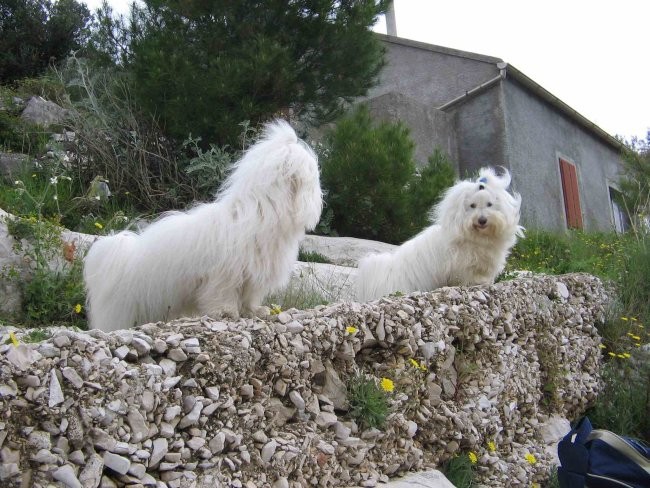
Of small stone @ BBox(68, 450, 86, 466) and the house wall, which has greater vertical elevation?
the house wall

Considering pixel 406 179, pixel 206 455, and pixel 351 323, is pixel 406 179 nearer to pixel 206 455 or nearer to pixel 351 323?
pixel 351 323

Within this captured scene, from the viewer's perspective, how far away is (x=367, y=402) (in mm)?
3537

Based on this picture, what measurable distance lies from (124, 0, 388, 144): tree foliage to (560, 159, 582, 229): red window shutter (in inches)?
342

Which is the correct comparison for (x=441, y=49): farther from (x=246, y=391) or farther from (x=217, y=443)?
(x=217, y=443)

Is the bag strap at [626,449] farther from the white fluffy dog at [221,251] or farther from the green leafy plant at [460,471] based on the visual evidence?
the white fluffy dog at [221,251]

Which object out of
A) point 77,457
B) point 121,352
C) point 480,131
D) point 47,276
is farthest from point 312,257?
point 480,131

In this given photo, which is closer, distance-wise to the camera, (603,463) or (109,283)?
(109,283)

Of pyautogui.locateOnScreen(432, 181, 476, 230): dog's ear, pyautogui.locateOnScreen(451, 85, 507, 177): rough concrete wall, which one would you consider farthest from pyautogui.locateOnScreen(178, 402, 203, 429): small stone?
pyautogui.locateOnScreen(451, 85, 507, 177): rough concrete wall

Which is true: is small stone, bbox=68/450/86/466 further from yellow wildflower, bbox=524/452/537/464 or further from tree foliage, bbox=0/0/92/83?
tree foliage, bbox=0/0/92/83

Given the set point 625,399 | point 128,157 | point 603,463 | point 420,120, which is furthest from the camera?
point 420,120

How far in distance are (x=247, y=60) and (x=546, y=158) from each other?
32.6 ft

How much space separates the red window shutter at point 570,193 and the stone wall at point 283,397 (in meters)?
11.3

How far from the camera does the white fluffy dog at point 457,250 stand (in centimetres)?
560

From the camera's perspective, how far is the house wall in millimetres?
14406
